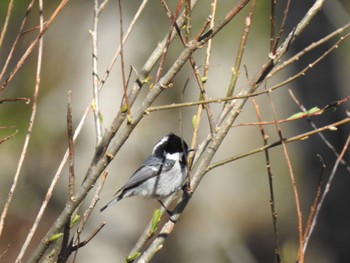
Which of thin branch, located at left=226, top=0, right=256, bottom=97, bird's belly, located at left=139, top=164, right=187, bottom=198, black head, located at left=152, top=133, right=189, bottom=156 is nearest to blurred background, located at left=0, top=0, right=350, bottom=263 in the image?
black head, located at left=152, top=133, right=189, bottom=156

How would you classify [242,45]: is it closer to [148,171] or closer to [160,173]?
[160,173]

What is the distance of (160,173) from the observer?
4707 millimetres

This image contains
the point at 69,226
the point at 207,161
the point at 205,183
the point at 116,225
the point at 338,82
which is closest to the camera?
the point at 69,226

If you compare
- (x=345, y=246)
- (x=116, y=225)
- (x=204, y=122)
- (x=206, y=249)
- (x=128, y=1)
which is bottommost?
(x=345, y=246)

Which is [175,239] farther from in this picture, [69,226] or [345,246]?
[69,226]

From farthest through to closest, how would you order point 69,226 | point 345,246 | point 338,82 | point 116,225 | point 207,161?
point 116,225, point 338,82, point 345,246, point 207,161, point 69,226

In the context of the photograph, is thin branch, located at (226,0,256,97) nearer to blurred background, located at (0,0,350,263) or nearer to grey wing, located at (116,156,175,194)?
grey wing, located at (116,156,175,194)

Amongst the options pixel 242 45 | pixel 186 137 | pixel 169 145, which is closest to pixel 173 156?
pixel 169 145

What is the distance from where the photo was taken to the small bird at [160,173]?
4.66 metres

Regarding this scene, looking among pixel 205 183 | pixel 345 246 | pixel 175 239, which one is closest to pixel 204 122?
pixel 205 183

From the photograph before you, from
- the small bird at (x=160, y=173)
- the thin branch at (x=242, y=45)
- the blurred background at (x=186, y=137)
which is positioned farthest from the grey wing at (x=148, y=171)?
the blurred background at (x=186, y=137)

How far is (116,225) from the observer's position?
376 inches

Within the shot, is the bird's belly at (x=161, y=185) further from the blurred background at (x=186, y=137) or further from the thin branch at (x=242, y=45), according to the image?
the blurred background at (x=186, y=137)

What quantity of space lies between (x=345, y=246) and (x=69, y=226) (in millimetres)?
6132
